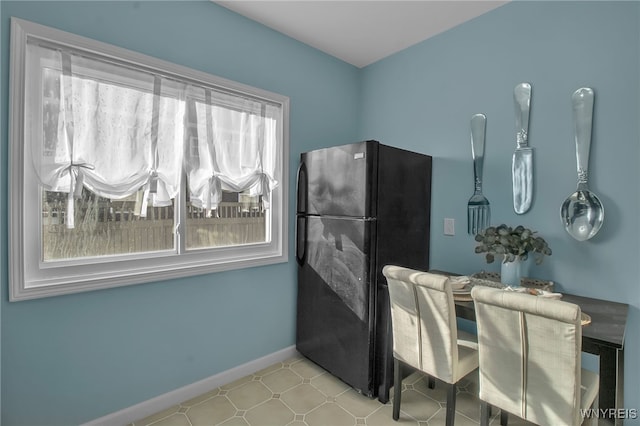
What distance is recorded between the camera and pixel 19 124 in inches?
57.5

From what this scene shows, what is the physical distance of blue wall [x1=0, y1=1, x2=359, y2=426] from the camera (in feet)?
4.99

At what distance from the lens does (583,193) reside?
174 centimetres

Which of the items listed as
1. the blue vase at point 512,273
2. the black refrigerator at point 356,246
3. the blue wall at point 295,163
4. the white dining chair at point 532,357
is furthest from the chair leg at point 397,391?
the blue wall at point 295,163

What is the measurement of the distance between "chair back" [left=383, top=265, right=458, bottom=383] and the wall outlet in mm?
882

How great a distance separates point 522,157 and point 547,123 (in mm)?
234

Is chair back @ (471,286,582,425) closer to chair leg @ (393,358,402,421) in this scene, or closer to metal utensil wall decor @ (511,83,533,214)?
chair leg @ (393,358,402,421)

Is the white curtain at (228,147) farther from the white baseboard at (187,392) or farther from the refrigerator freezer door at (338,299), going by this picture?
the white baseboard at (187,392)

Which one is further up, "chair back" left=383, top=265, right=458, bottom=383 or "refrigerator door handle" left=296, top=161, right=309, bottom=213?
"refrigerator door handle" left=296, top=161, right=309, bottom=213

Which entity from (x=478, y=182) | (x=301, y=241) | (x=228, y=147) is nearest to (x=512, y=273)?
(x=478, y=182)

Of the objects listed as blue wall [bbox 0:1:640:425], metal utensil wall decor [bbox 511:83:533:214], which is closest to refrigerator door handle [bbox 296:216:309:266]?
blue wall [bbox 0:1:640:425]

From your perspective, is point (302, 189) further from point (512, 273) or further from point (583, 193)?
point (583, 193)

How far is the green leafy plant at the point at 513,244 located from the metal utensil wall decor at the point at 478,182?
1.07 feet

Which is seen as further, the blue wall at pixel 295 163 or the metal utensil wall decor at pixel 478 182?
the metal utensil wall decor at pixel 478 182

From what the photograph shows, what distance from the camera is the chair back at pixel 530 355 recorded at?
1.16 meters
